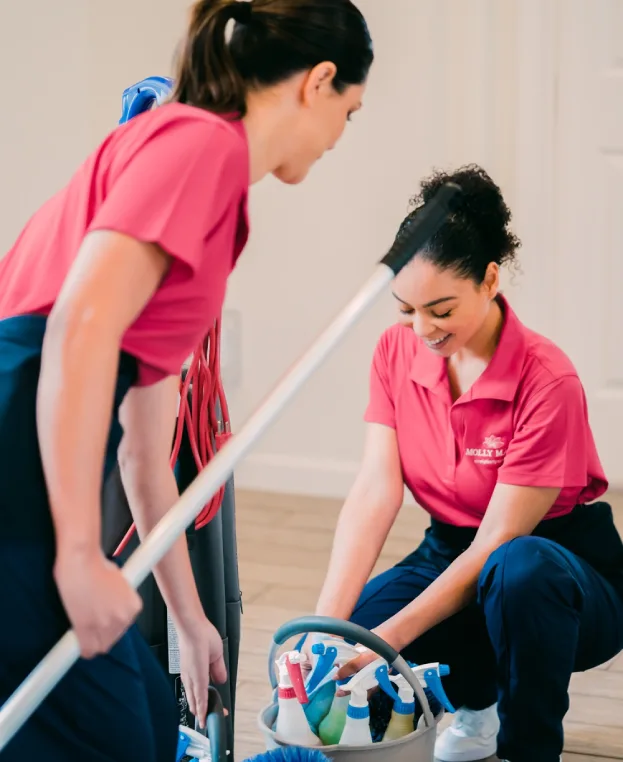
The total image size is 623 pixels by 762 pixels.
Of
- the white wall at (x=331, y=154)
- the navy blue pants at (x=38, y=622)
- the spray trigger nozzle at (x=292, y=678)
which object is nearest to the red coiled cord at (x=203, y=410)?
the spray trigger nozzle at (x=292, y=678)

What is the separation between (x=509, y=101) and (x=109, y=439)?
2452 millimetres

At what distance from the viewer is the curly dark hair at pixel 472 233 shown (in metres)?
1.68

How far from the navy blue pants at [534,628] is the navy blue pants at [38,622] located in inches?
28.1

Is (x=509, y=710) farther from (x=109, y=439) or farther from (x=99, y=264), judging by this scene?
(x=99, y=264)

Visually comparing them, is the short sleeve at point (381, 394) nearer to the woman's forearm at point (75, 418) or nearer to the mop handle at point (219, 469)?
the mop handle at point (219, 469)

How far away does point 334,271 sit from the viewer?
3344 mm

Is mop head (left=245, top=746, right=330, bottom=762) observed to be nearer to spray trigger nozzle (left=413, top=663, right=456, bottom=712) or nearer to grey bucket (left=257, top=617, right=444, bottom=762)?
grey bucket (left=257, top=617, right=444, bottom=762)

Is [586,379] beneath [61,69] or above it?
beneath

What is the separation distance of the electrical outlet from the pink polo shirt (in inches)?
63.1

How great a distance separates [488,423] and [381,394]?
0.20m

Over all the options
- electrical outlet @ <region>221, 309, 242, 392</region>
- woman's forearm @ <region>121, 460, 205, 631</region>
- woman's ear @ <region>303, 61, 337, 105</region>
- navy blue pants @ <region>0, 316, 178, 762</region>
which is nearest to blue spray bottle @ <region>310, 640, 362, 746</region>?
woman's forearm @ <region>121, 460, 205, 631</region>

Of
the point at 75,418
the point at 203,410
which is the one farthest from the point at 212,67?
the point at 203,410

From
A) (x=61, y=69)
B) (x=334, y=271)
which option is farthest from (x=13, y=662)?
(x=61, y=69)

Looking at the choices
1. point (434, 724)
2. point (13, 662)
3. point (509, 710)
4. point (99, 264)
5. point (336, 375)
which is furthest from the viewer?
point (336, 375)
